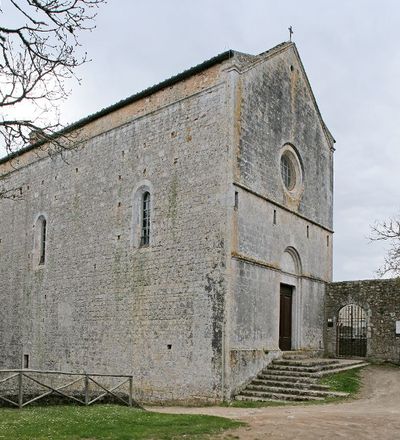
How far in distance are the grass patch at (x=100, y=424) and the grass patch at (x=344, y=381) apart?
5.82 meters

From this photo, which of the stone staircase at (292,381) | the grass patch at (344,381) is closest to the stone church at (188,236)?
the stone staircase at (292,381)

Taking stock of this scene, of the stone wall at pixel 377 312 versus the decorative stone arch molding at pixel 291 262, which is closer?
the decorative stone arch molding at pixel 291 262

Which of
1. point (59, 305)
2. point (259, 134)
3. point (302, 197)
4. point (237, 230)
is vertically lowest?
point (59, 305)

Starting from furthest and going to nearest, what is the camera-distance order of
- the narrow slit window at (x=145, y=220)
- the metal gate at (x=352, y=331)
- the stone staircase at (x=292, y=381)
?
the metal gate at (x=352, y=331), the narrow slit window at (x=145, y=220), the stone staircase at (x=292, y=381)

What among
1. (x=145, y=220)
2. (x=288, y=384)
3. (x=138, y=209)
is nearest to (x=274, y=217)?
(x=145, y=220)

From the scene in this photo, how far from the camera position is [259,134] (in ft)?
59.9

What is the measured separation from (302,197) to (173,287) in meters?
6.34

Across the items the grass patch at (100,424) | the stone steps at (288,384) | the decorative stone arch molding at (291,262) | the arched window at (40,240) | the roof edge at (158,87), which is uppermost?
the roof edge at (158,87)

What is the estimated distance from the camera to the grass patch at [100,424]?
28.9 ft

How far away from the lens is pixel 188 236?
57.0ft

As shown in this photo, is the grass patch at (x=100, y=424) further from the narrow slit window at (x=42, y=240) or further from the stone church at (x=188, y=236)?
the narrow slit window at (x=42, y=240)

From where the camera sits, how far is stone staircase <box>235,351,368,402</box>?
15.2m

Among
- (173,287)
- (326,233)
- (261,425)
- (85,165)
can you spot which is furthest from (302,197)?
(261,425)

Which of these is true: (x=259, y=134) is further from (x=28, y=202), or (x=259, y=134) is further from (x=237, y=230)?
(x=28, y=202)
